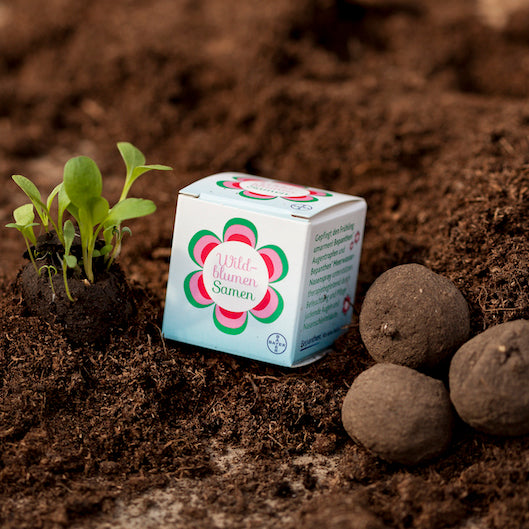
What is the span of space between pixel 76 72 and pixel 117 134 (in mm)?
555

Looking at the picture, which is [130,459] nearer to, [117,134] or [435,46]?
[117,134]

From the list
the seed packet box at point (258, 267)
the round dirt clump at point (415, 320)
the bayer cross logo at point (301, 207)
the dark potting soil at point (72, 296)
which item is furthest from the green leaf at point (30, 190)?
the round dirt clump at point (415, 320)

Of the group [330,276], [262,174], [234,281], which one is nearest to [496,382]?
[330,276]

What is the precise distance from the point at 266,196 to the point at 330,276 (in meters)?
0.29

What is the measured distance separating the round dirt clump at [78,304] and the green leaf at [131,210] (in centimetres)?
20

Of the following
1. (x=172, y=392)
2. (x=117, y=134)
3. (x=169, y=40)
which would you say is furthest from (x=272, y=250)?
(x=169, y=40)

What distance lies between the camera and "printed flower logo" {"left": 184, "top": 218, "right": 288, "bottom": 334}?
6.54 feet

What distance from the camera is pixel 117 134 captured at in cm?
373

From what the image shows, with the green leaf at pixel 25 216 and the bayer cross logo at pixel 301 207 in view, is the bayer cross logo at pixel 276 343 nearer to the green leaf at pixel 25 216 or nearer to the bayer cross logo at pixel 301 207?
the bayer cross logo at pixel 301 207

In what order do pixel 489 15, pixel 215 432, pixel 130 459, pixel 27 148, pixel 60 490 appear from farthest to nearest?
pixel 489 15, pixel 27 148, pixel 215 432, pixel 130 459, pixel 60 490

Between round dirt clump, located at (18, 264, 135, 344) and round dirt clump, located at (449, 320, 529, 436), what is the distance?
934 millimetres

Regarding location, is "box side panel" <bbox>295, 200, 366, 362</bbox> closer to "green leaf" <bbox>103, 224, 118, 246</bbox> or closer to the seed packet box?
the seed packet box

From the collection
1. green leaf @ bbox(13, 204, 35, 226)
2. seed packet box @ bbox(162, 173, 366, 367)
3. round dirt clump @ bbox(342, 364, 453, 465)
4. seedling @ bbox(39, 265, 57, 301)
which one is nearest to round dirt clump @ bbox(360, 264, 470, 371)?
round dirt clump @ bbox(342, 364, 453, 465)

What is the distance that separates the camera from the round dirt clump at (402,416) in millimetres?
1710
